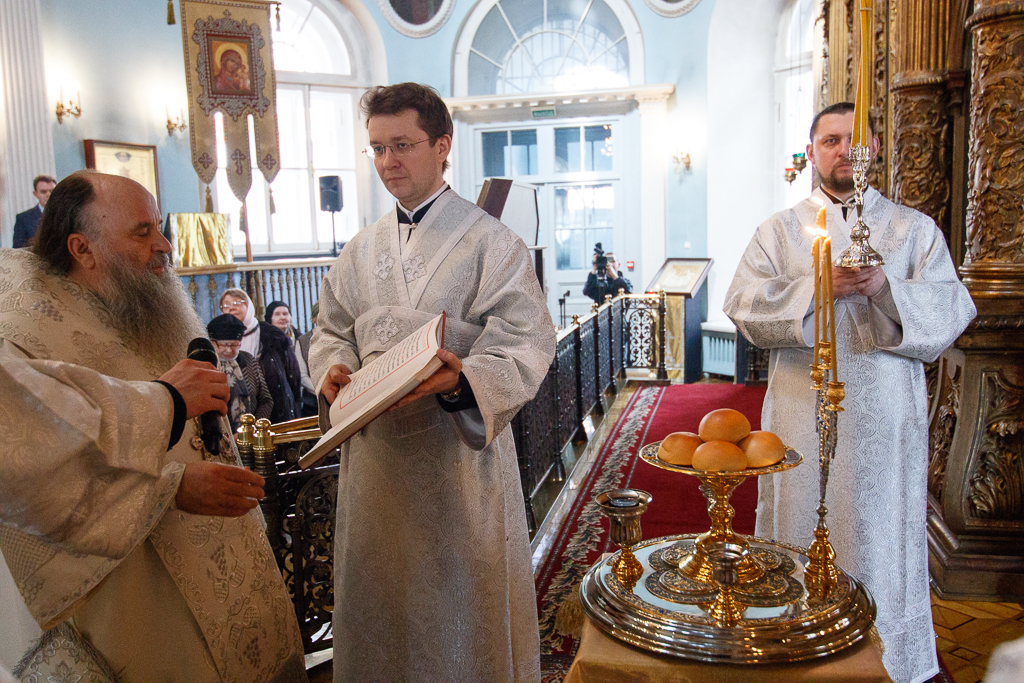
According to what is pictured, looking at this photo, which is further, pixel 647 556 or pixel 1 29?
pixel 1 29

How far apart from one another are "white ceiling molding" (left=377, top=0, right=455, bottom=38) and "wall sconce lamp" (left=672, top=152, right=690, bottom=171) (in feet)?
13.3

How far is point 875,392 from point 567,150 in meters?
10.2

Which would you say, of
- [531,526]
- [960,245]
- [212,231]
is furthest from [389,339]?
[212,231]

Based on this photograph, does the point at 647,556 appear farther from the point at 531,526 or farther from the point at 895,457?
the point at 531,526

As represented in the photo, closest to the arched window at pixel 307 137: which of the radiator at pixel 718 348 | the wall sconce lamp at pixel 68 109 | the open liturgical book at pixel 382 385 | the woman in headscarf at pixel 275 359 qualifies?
the wall sconce lamp at pixel 68 109

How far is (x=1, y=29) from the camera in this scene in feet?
26.3

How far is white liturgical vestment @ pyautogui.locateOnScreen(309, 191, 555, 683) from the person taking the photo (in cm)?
186

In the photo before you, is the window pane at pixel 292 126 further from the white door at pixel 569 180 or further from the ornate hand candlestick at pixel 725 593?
the ornate hand candlestick at pixel 725 593

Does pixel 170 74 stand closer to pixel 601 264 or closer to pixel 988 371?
pixel 601 264

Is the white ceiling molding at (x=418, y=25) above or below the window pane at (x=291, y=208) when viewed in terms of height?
above

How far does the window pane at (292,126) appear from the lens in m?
11.6

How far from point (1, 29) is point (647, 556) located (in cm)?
925

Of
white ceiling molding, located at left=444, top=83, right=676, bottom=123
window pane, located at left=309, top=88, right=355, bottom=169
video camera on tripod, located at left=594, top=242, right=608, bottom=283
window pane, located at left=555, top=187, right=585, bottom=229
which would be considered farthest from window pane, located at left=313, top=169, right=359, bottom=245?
video camera on tripod, located at left=594, top=242, right=608, bottom=283

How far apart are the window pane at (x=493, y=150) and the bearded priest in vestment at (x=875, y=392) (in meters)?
10.1
